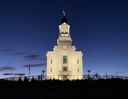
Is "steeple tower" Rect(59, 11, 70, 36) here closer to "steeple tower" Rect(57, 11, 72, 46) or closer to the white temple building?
"steeple tower" Rect(57, 11, 72, 46)

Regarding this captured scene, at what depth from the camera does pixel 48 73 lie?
8406cm

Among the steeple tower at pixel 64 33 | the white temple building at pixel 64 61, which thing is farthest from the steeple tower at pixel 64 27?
the white temple building at pixel 64 61

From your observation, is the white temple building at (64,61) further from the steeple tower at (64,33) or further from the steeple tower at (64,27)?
the steeple tower at (64,27)

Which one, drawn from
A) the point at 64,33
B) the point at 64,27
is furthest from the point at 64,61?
the point at 64,27

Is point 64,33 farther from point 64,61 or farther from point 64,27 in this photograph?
point 64,61

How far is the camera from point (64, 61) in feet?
277

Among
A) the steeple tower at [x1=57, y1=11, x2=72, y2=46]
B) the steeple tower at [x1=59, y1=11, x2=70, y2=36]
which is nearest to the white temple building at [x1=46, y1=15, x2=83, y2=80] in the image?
the steeple tower at [x1=57, y1=11, x2=72, y2=46]

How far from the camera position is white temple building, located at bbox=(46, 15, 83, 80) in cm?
8250

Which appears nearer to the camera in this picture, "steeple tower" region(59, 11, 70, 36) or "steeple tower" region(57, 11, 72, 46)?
"steeple tower" region(57, 11, 72, 46)

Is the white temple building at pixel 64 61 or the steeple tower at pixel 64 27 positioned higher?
the steeple tower at pixel 64 27

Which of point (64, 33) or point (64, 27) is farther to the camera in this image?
point (64, 27)

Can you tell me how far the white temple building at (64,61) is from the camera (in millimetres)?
82500
